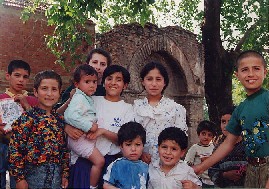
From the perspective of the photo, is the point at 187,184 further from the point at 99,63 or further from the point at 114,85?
the point at 99,63

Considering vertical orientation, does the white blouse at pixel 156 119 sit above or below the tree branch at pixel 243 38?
below

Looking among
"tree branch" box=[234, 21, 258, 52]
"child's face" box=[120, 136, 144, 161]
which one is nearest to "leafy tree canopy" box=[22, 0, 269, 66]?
"tree branch" box=[234, 21, 258, 52]

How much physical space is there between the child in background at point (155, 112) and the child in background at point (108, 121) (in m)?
0.14

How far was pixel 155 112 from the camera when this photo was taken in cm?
312

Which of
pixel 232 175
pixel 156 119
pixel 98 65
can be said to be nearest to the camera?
pixel 156 119

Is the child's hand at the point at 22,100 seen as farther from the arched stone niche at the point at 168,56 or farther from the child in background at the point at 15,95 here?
the arched stone niche at the point at 168,56

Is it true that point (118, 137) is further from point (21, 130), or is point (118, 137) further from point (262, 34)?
point (262, 34)

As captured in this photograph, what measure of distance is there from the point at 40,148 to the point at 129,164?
75cm

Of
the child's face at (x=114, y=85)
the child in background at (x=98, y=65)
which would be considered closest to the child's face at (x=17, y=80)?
the child in background at (x=98, y=65)

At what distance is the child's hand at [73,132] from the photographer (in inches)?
116

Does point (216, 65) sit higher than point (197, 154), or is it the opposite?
point (216, 65)

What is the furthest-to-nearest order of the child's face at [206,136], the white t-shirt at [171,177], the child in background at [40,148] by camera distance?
the child's face at [206,136] < the white t-shirt at [171,177] < the child in background at [40,148]

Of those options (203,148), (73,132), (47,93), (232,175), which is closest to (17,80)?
(47,93)

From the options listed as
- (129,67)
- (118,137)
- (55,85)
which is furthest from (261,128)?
(129,67)
